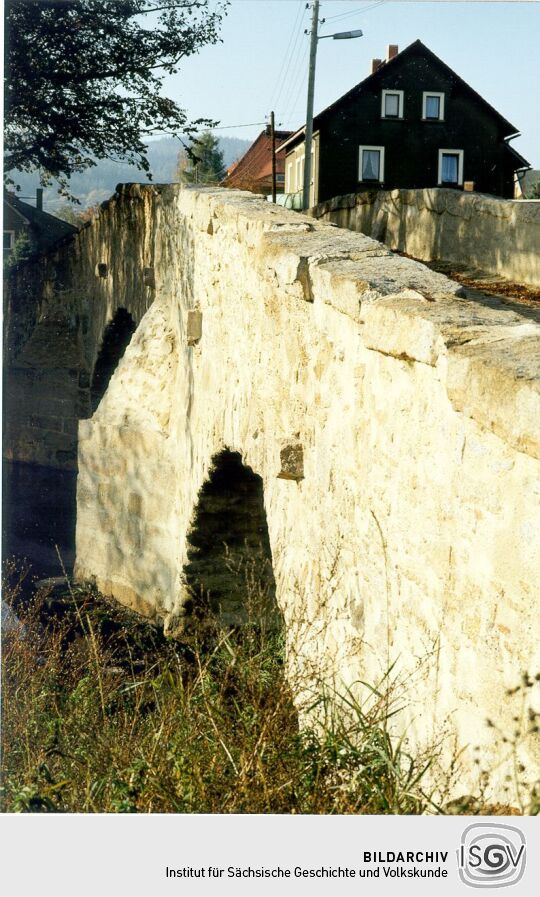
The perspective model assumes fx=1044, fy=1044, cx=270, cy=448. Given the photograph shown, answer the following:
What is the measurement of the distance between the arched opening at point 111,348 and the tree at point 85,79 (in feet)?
6.06

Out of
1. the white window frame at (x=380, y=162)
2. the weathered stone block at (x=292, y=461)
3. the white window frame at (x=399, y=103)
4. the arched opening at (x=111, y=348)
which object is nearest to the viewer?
the weathered stone block at (x=292, y=461)

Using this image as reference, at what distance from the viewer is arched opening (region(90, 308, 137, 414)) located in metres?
11.8

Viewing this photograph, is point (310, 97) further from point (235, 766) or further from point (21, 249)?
point (235, 766)

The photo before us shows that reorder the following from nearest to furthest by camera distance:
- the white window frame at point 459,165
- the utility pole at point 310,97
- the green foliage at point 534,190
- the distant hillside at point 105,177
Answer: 1. the utility pole at point 310,97
2. the distant hillside at point 105,177
3. the white window frame at point 459,165
4. the green foliage at point 534,190

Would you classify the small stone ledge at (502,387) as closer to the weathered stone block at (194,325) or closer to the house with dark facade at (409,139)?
the weathered stone block at (194,325)

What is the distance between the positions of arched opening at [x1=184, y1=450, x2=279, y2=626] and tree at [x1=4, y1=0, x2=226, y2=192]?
348cm

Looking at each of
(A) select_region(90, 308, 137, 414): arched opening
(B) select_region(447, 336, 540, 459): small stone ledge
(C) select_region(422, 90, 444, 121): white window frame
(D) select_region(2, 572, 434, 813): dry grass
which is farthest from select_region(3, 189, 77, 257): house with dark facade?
(B) select_region(447, 336, 540, 459): small stone ledge

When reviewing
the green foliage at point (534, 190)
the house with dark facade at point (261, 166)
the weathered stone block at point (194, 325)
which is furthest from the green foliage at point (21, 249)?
the green foliage at point (534, 190)

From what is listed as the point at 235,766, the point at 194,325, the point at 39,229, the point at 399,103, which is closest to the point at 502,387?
the point at 235,766

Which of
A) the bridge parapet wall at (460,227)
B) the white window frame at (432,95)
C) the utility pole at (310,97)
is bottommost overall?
the bridge parapet wall at (460,227)

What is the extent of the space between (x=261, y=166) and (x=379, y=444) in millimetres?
19539

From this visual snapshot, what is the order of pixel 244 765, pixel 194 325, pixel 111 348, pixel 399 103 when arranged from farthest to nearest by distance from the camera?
pixel 399 103, pixel 111 348, pixel 194 325, pixel 244 765

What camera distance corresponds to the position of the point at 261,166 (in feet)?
72.7

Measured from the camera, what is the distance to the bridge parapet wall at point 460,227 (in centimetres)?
664
